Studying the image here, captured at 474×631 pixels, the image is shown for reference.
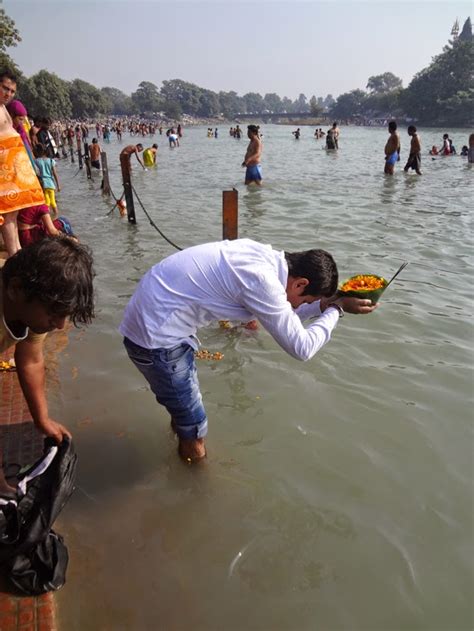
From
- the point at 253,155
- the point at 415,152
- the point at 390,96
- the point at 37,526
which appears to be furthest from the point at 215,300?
the point at 390,96

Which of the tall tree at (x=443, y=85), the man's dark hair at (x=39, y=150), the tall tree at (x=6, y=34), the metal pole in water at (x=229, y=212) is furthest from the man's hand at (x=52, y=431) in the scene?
the tall tree at (x=443, y=85)

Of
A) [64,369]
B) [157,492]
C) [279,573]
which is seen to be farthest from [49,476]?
[64,369]

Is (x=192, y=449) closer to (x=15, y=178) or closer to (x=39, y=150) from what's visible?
(x=15, y=178)

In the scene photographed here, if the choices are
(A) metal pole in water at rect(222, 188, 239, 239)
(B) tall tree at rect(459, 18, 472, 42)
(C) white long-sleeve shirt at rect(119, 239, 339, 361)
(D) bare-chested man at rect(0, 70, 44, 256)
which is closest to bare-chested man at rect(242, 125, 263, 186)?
(A) metal pole in water at rect(222, 188, 239, 239)

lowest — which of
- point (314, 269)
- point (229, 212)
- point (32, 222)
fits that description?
point (32, 222)

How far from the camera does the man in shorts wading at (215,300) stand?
7.35 ft

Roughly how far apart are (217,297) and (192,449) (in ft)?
3.90

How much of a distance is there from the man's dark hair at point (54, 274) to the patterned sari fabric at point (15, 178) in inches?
100

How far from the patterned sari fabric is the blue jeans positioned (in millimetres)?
2228

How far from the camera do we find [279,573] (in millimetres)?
2406

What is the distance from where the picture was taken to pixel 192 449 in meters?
2.98

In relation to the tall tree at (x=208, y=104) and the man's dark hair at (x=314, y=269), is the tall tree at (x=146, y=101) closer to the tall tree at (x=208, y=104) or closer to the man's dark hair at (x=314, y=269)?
the tall tree at (x=208, y=104)

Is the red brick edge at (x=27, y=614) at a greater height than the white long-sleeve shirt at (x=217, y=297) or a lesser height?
lesser

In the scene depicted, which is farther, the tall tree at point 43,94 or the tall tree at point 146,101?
the tall tree at point 146,101
